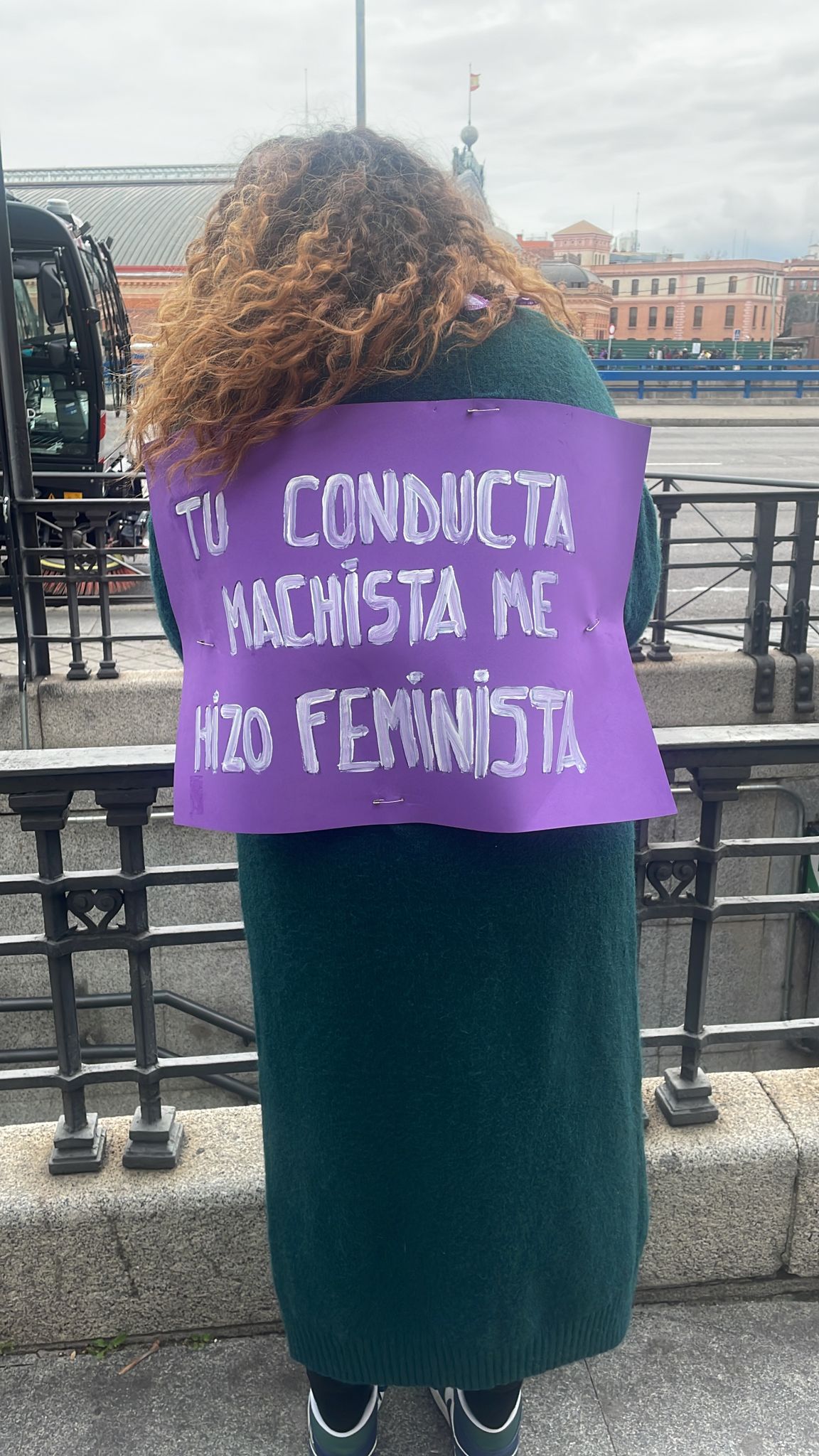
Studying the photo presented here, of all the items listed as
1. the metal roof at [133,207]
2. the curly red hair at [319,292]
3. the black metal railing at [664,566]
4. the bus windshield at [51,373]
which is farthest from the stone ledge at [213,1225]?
the metal roof at [133,207]

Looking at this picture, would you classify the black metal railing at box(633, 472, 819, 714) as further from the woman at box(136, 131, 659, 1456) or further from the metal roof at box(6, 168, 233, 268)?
the metal roof at box(6, 168, 233, 268)

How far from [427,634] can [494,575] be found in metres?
0.11

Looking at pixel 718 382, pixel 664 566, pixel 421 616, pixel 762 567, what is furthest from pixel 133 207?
pixel 421 616

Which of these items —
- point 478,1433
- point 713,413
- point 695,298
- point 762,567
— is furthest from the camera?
point 695,298

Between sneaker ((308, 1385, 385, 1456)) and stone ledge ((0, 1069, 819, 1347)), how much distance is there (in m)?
0.40

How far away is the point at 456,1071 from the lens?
1.46 m

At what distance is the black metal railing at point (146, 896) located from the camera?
79.4 inches

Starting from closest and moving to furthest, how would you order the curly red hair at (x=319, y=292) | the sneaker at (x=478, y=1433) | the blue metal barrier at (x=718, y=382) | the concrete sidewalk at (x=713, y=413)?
1. the curly red hair at (x=319, y=292)
2. the sneaker at (x=478, y=1433)
3. the concrete sidewalk at (x=713, y=413)
4. the blue metal barrier at (x=718, y=382)

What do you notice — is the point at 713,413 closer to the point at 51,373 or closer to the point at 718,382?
the point at 718,382

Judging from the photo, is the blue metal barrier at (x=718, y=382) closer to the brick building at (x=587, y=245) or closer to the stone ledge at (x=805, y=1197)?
the stone ledge at (x=805, y=1197)

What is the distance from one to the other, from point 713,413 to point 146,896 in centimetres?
3008

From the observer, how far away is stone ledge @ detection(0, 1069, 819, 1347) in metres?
2.08

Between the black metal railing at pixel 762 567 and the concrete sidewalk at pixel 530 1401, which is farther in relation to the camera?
the black metal railing at pixel 762 567

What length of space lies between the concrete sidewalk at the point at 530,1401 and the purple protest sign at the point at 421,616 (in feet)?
3.83
